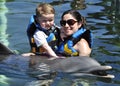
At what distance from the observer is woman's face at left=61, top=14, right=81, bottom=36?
7.02 metres

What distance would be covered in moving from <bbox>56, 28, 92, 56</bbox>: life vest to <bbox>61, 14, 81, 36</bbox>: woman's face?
8 cm

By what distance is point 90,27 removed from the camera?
9.89 m

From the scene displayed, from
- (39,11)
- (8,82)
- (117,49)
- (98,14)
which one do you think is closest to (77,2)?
(98,14)

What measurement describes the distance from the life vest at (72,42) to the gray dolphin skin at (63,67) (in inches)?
18.2

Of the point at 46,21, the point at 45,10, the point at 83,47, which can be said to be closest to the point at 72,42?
the point at 83,47

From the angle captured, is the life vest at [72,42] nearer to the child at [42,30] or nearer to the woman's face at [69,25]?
the woman's face at [69,25]

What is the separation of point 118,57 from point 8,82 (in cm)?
225

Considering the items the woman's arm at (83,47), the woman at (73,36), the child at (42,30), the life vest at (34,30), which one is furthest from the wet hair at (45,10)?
the woman's arm at (83,47)

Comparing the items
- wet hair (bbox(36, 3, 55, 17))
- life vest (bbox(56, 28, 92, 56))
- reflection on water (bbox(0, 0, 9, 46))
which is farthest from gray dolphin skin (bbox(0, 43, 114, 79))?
reflection on water (bbox(0, 0, 9, 46))

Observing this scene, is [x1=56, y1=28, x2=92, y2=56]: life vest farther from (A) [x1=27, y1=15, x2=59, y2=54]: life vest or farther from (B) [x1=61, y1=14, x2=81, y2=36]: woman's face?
(A) [x1=27, y1=15, x2=59, y2=54]: life vest

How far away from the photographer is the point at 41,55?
23.9 feet

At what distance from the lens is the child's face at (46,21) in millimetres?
7155

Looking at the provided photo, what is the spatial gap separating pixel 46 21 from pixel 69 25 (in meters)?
0.43

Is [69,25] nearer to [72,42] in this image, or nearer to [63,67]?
[72,42]
